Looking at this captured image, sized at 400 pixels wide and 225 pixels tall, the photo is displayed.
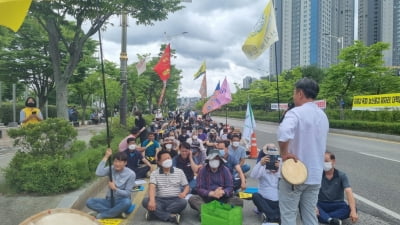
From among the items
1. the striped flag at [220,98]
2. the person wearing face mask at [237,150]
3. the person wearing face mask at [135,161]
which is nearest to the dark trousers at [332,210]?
the person wearing face mask at [237,150]

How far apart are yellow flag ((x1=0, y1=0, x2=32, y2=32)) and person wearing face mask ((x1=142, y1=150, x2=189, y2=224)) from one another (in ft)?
11.5

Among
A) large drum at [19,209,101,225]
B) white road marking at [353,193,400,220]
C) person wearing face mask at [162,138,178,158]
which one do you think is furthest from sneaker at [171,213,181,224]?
person wearing face mask at [162,138,178,158]

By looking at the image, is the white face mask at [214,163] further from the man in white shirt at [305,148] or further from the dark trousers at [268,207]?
the man in white shirt at [305,148]

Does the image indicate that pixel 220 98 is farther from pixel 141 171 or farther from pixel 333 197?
pixel 333 197

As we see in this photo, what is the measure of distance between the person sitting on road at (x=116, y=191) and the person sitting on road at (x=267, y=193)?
2.00m

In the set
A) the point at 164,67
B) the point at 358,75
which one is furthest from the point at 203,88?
the point at 358,75

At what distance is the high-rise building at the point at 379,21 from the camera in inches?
2009

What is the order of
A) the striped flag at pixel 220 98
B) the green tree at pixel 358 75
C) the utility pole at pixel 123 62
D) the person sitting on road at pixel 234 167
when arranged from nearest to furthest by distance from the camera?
the person sitting on road at pixel 234 167 → the striped flag at pixel 220 98 → the utility pole at pixel 123 62 → the green tree at pixel 358 75

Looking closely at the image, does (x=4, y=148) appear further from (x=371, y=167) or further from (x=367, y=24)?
(x=367, y=24)

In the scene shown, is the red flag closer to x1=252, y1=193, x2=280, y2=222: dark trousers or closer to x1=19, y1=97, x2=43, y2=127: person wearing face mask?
x1=19, y1=97, x2=43, y2=127: person wearing face mask

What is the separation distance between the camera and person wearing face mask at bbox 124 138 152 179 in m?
9.49

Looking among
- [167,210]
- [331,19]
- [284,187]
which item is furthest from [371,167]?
[331,19]

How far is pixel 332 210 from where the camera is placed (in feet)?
19.3

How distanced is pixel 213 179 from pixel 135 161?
3.88 m
